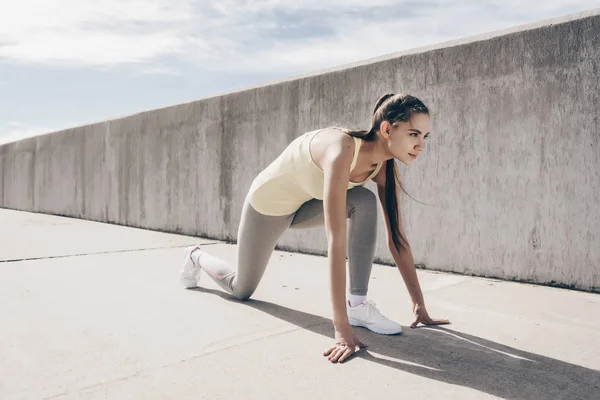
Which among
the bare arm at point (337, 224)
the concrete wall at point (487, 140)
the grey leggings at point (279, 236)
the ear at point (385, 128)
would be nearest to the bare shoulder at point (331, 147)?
the bare arm at point (337, 224)

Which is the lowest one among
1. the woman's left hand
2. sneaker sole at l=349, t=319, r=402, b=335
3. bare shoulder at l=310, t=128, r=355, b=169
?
sneaker sole at l=349, t=319, r=402, b=335

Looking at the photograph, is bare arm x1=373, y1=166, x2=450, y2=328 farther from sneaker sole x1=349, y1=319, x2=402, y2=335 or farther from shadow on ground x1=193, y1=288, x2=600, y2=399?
sneaker sole x1=349, y1=319, x2=402, y2=335

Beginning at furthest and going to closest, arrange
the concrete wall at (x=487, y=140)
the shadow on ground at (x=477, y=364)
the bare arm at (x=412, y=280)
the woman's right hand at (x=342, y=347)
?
the concrete wall at (x=487, y=140), the bare arm at (x=412, y=280), the woman's right hand at (x=342, y=347), the shadow on ground at (x=477, y=364)

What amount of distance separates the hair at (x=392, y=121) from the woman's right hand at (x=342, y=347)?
568mm

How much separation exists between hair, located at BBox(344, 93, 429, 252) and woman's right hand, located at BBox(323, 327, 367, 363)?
0.57 metres

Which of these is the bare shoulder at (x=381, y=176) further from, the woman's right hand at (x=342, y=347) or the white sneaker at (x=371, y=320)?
the woman's right hand at (x=342, y=347)

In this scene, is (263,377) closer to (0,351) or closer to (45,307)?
(0,351)

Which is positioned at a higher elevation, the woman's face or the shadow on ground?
the woman's face

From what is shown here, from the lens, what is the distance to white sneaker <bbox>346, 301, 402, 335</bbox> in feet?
7.34

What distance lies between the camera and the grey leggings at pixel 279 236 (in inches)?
90.8

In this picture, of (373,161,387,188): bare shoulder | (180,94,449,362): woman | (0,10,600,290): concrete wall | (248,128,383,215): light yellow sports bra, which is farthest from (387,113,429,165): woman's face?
(0,10,600,290): concrete wall

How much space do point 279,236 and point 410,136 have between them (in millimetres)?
931

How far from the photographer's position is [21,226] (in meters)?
7.41

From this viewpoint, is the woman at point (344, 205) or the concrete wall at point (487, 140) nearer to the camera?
the woman at point (344, 205)
